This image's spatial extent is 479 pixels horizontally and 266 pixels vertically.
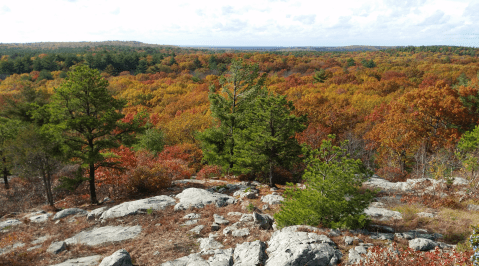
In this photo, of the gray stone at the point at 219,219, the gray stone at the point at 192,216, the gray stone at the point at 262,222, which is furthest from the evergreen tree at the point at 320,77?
the gray stone at the point at 262,222

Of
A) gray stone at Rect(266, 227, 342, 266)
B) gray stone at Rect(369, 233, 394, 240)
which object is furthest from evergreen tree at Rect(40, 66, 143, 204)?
gray stone at Rect(369, 233, 394, 240)

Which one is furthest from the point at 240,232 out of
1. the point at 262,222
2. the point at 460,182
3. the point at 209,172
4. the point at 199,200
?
the point at 460,182

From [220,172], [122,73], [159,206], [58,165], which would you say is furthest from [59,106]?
[122,73]

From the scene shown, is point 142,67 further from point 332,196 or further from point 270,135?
point 332,196

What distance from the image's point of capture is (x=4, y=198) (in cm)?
1917

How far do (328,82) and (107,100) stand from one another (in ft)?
176

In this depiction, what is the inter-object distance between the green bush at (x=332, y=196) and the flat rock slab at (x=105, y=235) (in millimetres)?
6084

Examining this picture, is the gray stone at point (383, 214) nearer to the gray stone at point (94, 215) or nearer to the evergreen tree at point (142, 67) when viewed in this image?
the gray stone at point (94, 215)

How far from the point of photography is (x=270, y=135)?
604 inches

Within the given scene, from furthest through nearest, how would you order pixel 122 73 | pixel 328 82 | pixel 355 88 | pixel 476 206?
1. pixel 122 73
2. pixel 328 82
3. pixel 355 88
4. pixel 476 206

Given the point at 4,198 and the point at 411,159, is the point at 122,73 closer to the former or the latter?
the point at 4,198

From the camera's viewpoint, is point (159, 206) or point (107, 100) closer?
point (159, 206)

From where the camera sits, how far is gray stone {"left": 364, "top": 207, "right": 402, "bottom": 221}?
1072 centimetres

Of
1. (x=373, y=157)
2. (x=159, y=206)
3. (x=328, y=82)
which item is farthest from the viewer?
(x=328, y=82)
